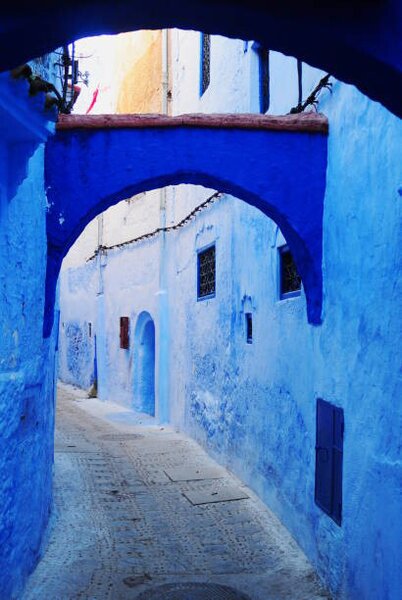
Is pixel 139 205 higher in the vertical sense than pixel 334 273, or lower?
higher

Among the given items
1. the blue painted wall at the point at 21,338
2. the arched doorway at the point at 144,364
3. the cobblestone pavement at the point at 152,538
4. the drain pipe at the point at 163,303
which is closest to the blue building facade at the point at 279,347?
the blue painted wall at the point at 21,338

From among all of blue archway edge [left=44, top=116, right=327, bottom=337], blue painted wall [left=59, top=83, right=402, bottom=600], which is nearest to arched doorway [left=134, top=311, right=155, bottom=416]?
blue painted wall [left=59, top=83, right=402, bottom=600]

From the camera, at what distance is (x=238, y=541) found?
6406 millimetres

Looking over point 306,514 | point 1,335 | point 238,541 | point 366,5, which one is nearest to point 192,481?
point 238,541

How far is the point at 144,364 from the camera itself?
14391mm

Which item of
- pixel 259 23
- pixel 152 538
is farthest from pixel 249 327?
pixel 259 23

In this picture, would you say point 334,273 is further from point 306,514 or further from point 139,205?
point 139,205

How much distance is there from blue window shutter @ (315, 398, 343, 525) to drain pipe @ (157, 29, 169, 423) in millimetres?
7210

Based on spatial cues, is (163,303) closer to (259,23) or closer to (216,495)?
(216,495)

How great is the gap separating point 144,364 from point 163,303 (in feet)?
6.18

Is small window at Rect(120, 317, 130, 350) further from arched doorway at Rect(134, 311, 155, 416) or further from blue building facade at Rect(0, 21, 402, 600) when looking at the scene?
blue building facade at Rect(0, 21, 402, 600)

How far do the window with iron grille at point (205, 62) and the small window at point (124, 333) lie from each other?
5.84 m

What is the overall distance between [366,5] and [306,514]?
4.57m

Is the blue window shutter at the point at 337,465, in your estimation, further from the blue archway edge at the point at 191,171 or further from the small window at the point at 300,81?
the small window at the point at 300,81
